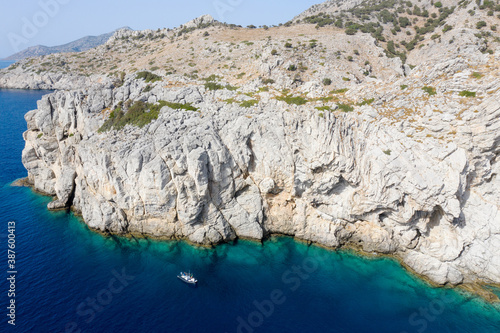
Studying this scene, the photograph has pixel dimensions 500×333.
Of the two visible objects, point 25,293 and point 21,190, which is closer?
point 25,293

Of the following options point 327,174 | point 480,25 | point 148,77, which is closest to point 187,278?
point 327,174

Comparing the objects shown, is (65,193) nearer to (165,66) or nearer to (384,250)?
(165,66)

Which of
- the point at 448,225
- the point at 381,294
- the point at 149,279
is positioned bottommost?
the point at 381,294

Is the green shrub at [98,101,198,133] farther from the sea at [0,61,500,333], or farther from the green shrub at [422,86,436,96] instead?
the green shrub at [422,86,436,96]

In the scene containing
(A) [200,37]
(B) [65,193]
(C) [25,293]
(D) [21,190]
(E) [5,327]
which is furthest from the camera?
(A) [200,37]

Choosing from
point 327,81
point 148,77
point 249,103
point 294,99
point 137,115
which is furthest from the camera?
point 148,77

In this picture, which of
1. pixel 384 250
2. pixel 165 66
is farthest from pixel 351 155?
pixel 165 66

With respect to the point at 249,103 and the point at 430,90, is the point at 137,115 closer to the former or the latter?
the point at 249,103
